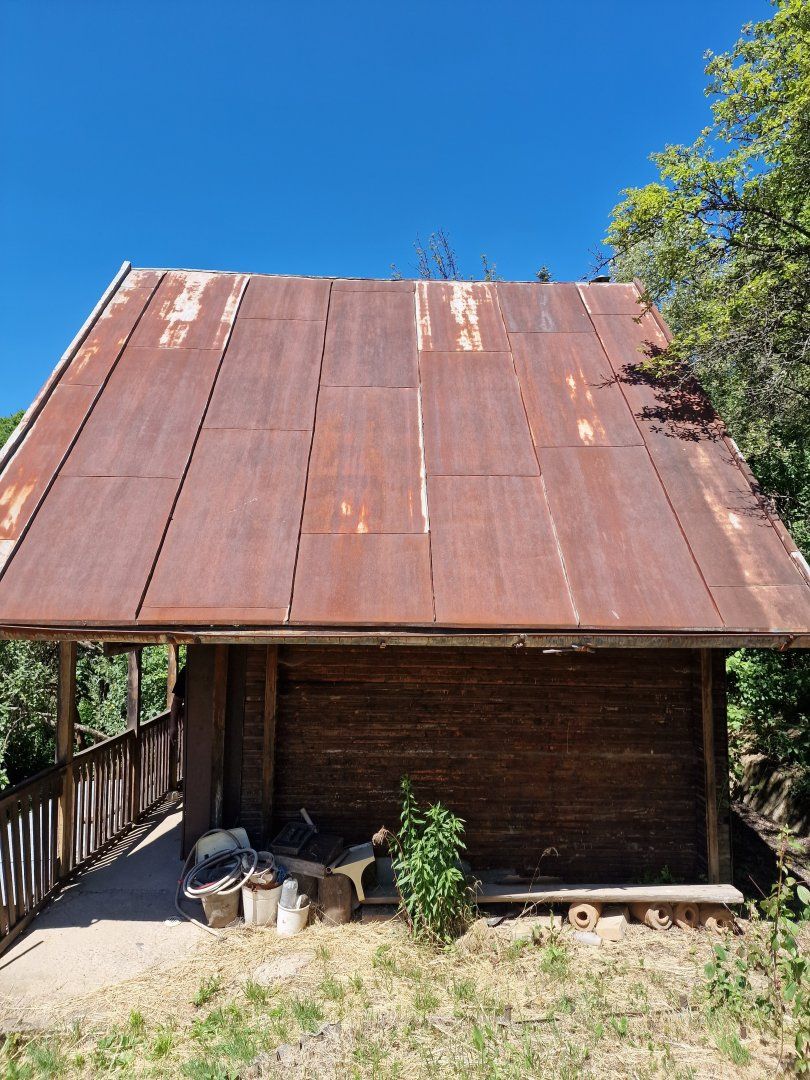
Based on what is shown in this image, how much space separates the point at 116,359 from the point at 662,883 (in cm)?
740

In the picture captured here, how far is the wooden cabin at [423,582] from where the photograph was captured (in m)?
4.86

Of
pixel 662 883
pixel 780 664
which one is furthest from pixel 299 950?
pixel 780 664

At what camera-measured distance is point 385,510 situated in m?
5.68

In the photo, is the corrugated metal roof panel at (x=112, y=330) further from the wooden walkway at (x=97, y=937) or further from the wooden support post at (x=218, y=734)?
the wooden walkway at (x=97, y=937)

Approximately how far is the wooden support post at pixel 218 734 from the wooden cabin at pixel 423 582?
0.9 inches

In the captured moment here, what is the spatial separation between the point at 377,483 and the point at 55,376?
363 cm

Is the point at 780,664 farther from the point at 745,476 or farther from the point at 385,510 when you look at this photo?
the point at 385,510

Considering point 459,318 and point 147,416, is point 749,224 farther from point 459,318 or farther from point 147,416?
point 147,416

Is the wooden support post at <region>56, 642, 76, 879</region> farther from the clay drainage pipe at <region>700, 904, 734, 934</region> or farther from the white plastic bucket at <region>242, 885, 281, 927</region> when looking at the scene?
the clay drainage pipe at <region>700, 904, 734, 934</region>

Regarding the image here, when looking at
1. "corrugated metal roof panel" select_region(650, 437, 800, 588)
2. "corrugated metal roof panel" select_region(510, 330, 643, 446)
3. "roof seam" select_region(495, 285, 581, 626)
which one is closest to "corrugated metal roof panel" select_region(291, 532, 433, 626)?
"roof seam" select_region(495, 285, 581, 626)

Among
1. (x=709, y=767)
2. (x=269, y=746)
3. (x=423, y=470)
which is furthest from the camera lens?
(x=423, y=470)

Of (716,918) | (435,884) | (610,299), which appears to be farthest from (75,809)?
(610,299)

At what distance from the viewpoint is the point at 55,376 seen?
678cm

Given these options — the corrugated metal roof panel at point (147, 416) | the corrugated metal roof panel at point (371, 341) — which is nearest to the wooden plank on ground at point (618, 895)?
the corrugated metal roof panel at point (147, 416)
